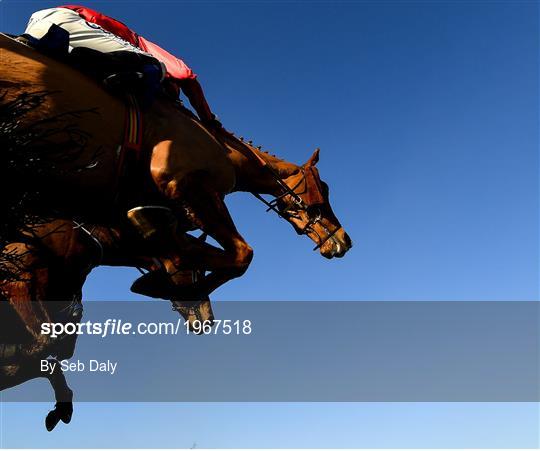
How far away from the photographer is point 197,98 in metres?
6.47

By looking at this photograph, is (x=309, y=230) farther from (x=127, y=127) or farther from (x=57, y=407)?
(x=57, y=407)

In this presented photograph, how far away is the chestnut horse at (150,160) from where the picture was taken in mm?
5258

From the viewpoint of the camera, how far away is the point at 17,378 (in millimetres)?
5906

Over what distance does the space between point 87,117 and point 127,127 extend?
0.39 metres

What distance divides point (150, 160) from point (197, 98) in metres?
0.95

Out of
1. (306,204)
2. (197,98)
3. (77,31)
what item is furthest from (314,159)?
(77,31)

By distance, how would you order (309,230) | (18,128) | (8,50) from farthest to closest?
1. (309,230)
2. (8,50)
3. (18,128)

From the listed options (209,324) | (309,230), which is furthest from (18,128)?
(309,230)

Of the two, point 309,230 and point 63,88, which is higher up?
point 309,230

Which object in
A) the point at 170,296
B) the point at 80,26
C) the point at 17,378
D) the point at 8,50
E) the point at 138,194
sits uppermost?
the point at 80,26

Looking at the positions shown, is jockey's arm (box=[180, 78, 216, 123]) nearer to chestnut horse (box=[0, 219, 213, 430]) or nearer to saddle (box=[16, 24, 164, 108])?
saddle (box=[16, 24, 164, 108])

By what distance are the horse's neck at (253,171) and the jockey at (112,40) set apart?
381 mm

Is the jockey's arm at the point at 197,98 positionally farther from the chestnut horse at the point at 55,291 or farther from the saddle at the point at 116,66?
the chestnut horse at the point at 55,291

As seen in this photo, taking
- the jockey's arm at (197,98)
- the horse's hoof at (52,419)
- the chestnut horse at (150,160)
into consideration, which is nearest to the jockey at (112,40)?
the jockey's arm at (197,98)
